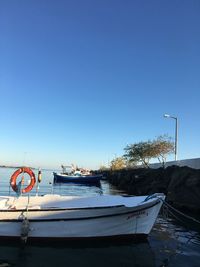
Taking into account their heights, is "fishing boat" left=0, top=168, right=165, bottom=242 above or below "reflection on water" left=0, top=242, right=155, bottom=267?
above

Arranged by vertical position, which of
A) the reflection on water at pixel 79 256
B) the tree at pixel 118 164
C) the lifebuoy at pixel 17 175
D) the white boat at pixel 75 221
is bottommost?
the reflection on water at pixel 79 256

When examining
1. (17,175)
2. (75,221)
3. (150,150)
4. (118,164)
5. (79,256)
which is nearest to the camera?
(79,256)

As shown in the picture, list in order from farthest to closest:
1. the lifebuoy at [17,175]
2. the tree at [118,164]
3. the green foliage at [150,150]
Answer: the tree at [118,164] < the green foliage at [150,150] < the lifebuoy at [17,175]

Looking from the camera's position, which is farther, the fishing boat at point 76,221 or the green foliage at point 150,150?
the green foliage at point 150,150

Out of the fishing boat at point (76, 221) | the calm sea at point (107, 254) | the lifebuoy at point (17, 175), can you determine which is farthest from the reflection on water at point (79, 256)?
the lifebuoy at point (17, 175)

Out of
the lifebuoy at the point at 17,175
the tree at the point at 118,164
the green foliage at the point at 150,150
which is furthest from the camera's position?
the tree at the point at 118,164

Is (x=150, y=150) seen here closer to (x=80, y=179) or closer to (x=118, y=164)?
(x=80, y=179)

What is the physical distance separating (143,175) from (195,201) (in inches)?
799

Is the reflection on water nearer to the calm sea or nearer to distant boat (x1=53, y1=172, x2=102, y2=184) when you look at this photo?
Result: the calm sea

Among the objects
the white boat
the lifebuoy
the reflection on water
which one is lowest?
the reflection on water

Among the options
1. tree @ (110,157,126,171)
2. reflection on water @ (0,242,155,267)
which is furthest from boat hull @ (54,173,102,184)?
reflection on water @ (0,242,155,267)

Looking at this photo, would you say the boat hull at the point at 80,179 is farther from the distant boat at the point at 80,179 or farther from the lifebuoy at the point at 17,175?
the lifebuoy at the point at 17,175

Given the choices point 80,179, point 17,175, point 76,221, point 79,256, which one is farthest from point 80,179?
point 79,256

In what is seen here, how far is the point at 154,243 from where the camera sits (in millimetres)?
13930
